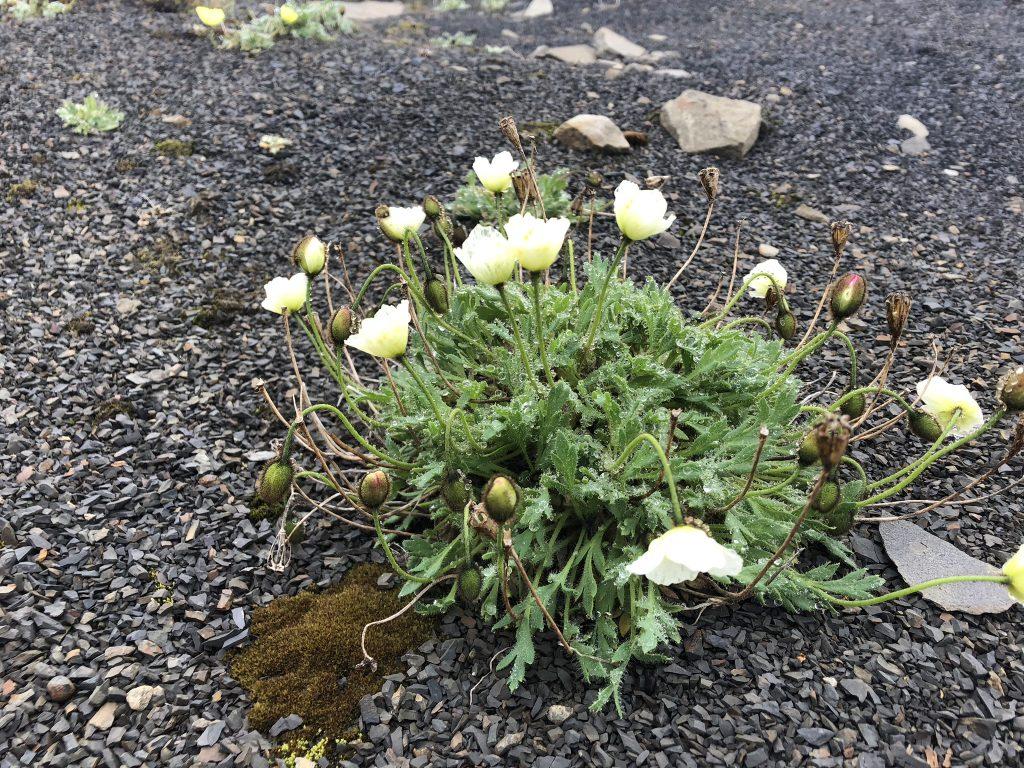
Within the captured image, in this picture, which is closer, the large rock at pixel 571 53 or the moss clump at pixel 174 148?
the moss clump at pixel 174 148


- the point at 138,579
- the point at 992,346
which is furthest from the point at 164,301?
the point at 992,346

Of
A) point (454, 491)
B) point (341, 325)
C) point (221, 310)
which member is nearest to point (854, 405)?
point (454, 491)

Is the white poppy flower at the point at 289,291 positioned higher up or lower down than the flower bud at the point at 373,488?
higher up

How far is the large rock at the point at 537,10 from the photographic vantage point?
827cm

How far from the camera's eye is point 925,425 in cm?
215

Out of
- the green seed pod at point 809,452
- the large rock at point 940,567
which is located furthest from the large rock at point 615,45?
the green seed pod at point 809,452

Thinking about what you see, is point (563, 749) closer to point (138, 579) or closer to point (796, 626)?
point (796, 626)

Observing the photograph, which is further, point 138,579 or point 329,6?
point 329,6

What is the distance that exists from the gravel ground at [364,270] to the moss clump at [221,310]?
0.12ft

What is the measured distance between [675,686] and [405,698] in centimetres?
68

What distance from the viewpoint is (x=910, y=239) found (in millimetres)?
3838

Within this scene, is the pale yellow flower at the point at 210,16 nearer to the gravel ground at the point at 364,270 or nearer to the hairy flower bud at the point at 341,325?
the gravel ground at the point at 364,270

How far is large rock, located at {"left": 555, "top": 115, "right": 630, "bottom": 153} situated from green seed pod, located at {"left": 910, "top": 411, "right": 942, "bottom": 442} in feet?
8.72

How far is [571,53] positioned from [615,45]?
0.65 meters
